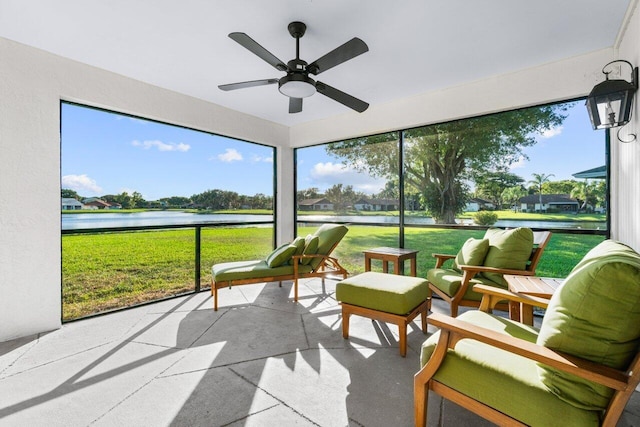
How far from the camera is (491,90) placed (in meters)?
3.39

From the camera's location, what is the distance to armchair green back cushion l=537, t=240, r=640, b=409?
0.95 m

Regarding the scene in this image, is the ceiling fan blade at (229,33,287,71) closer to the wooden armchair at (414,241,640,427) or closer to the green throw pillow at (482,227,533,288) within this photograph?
the wooden armchair at (414,241,640,427)

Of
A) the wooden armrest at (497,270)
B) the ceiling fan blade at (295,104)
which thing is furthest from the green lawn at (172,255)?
the ceiling fan blade at (295,104)

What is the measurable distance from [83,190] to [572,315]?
4.47m

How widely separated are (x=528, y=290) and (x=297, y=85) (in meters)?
2.28

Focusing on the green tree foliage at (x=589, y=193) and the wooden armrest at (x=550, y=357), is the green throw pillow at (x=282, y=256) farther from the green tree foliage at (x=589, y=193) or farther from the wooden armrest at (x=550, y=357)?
the green tree foliage at (x=589, y=193)

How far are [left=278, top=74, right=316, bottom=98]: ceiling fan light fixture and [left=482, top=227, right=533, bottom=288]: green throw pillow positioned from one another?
7.57 feet

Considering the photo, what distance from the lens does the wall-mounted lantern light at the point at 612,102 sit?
6.94ft

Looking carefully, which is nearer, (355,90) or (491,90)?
A: (491,90)

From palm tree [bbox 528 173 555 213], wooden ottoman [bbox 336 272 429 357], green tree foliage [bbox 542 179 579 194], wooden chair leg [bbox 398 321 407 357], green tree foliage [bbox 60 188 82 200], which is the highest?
palm tree [bbox 528 173 555 213]

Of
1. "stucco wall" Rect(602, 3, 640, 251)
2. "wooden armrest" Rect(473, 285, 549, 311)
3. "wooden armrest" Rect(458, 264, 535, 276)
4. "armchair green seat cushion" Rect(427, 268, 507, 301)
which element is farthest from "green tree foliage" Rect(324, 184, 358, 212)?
"wooden armrest" Rect(473, 285, 549, 311)

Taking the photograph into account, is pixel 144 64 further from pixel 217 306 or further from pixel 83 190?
pixel 217 306

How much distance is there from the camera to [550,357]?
1.03 m

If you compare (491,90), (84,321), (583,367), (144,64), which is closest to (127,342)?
(84,321)
